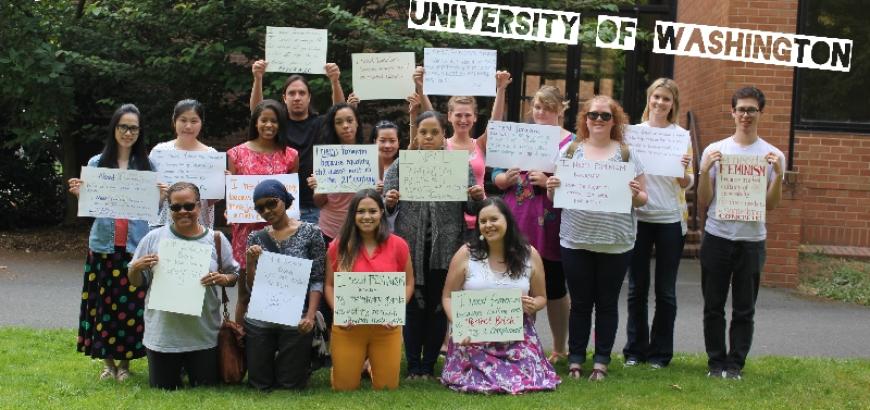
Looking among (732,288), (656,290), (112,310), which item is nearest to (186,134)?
(112,310)

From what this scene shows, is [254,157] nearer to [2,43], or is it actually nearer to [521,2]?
[521,2]

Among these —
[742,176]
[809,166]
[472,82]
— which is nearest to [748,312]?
[742,176]

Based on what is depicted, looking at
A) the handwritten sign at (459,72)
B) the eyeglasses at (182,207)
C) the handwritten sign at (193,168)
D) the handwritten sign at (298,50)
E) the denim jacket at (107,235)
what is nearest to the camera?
the eyeglasses at (182,207)

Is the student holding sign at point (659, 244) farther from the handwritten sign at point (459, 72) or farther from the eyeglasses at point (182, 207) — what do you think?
the eyeglasses at point (182, 207)

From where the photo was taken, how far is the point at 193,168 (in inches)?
235

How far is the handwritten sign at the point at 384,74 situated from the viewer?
6.80 m

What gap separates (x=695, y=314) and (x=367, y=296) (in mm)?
4629

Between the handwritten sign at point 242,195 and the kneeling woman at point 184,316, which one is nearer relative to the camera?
the kneeling woman at point 184,316

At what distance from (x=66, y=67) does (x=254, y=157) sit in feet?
21.9

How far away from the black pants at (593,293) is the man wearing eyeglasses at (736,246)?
2.06ft

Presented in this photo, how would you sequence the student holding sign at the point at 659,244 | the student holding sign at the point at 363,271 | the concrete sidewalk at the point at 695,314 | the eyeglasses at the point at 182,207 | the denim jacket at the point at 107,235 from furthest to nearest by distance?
the concrete sidewalk at the point at 695,314 → the student holding sign at the point at 659,244 → the denim jacket at the point at 107,235 → the student holding sign at the point at 363,271 → the eyeglasses at the point at 182,207

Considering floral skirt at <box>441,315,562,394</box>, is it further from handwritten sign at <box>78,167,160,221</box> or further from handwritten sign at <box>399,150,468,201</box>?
handwritten sign at <box>78,167,160,221</box>

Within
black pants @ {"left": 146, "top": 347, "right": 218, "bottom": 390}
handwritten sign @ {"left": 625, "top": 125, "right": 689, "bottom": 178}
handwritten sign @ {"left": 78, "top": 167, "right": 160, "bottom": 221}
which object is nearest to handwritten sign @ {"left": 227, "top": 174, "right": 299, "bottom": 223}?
handwritten sign @ {"left": 78, "top": 167, "right": 160, "bottom": 221}

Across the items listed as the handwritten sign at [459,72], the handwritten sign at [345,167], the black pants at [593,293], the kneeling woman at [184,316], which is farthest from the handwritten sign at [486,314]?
the handwritten sign at [459,72]
